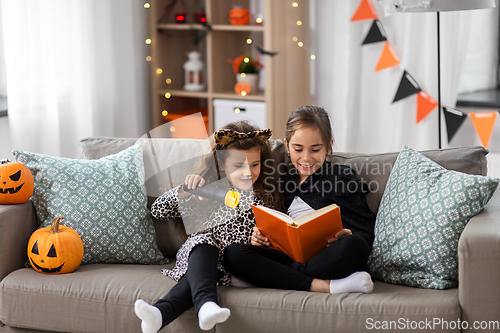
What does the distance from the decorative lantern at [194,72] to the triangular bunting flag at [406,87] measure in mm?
1285

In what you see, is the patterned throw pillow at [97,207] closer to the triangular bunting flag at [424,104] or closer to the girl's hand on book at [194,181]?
the girl's hand on book at [194,181]

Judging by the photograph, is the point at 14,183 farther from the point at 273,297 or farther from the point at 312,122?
the point at 312,122

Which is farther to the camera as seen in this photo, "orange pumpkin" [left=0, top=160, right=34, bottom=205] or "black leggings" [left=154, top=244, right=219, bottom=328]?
"orange pumpkin" [left=0, top=160, right=34, bottom=205]

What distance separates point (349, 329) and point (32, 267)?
40.0 inches

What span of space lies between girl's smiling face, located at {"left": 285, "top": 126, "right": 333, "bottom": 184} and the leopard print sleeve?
41 cm

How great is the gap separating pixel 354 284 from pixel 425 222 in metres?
0.28

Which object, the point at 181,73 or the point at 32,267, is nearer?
the point at 32,267

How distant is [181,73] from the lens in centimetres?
359

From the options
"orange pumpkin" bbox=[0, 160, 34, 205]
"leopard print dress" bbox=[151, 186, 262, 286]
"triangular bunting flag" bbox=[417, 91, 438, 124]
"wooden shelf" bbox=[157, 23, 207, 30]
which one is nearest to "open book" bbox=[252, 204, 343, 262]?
"leopard print dress" bbox=[151, 186, 262, 286]

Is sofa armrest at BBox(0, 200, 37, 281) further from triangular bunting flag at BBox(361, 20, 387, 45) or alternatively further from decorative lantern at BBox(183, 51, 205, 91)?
triangular bunting flag at BBox(361, 20, 387, 45)

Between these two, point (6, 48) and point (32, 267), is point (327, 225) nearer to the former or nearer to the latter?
point (32, 267)

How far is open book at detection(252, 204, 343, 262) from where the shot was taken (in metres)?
1.52

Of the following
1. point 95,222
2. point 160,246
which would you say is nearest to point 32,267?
point 95,222

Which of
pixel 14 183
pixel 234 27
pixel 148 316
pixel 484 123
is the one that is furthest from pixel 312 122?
pixel 234 27
